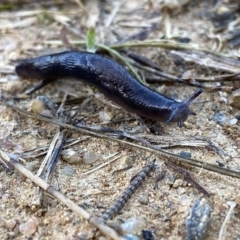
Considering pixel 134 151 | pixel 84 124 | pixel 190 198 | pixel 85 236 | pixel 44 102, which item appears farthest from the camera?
pixel 44 102

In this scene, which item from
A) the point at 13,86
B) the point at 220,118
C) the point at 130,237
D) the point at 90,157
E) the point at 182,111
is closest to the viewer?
the point at 130,237

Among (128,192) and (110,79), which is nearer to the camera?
(128,192)

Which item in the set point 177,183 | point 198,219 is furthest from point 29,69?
point 198,219

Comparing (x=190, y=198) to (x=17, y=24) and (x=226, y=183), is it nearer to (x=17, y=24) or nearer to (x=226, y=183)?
(x=226, y=183)

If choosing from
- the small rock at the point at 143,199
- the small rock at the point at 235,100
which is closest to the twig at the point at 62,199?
the small rock at the point at 143,199

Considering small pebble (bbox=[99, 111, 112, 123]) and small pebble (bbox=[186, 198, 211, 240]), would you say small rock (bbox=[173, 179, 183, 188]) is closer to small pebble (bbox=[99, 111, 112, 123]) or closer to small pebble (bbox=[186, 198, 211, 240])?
small pebble (bbox=[186, 198, 211, 240])

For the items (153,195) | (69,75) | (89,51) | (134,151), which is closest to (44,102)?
(69,75)

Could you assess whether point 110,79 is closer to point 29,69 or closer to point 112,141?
point 112,141

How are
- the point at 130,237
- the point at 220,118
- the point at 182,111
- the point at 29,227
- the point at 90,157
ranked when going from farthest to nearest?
the point at 220,118, the point at 182,111, the point at 90,157, the point at 29,227, the point at 130,237
